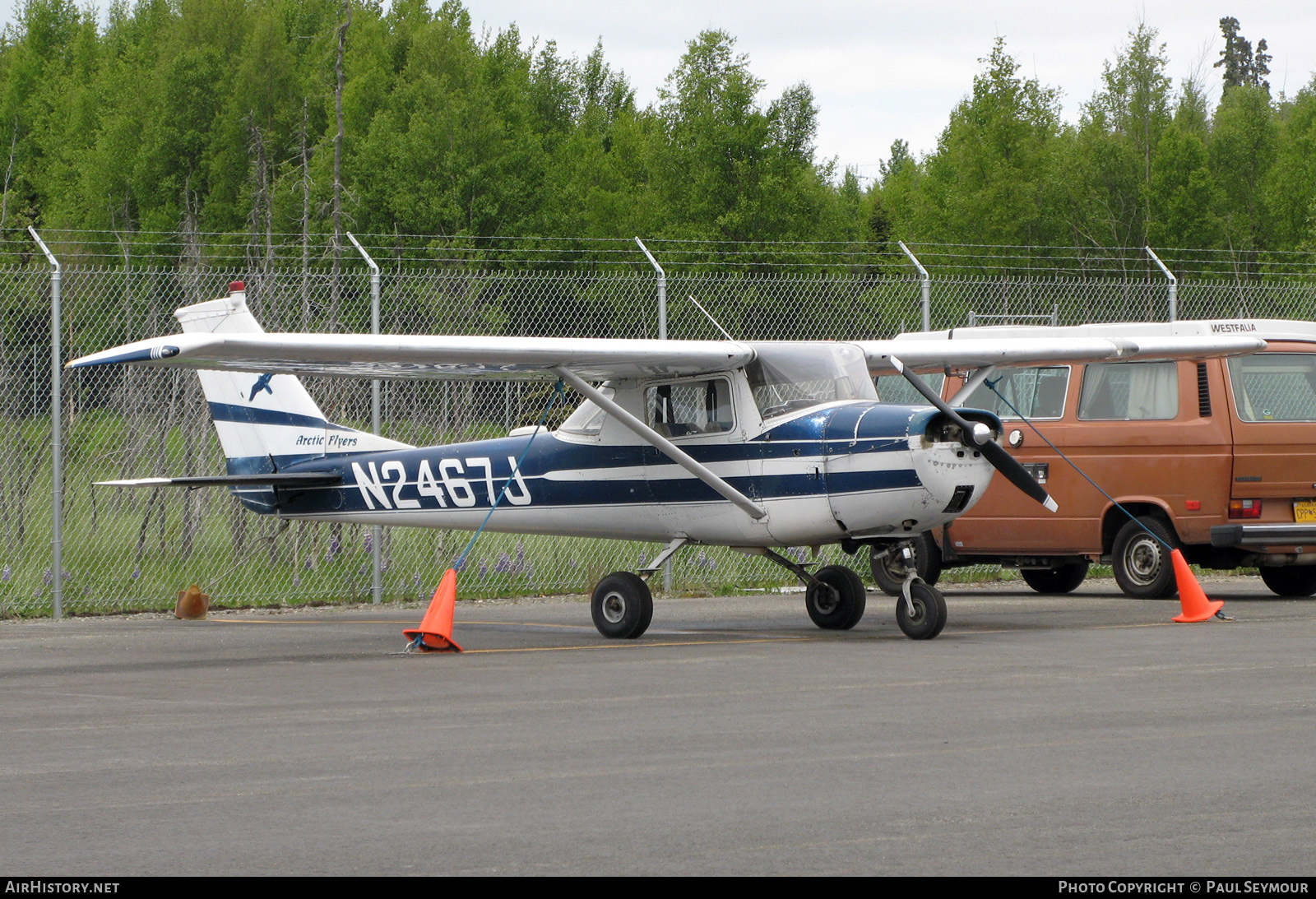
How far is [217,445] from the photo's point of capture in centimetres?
1611

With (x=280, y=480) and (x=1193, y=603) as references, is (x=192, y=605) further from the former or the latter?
(x=1193, y=603)

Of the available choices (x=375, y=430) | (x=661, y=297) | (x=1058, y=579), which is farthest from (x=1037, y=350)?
(x=375, y=430)

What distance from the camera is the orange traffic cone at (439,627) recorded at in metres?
11.4

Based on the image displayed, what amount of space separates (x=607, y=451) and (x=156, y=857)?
8237 mm

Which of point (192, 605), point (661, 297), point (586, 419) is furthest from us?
point (661, 297)

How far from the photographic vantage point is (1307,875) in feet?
14.7

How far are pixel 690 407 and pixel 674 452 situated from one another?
58cm

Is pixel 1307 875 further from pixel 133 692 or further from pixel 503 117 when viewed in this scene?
pixel 503 117

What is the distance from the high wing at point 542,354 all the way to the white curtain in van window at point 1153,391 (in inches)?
33.7

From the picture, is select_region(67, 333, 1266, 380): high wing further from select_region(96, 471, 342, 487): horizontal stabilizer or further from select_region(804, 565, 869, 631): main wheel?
select_region(804, 565, 869, 631): main wheel

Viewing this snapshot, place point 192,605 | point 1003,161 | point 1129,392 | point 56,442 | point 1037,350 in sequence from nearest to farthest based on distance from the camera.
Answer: point 1037,350 < point 56,442 < point 192,605 < point 1129,392 < point 1003,161

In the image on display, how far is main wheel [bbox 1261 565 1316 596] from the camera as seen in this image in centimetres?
1561

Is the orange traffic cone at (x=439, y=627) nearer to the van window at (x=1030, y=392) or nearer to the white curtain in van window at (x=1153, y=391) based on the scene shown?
the van window at (x=1030, y=392)

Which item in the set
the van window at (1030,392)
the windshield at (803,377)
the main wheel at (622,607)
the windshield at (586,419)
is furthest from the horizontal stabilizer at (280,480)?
the van window at (1030,392)
